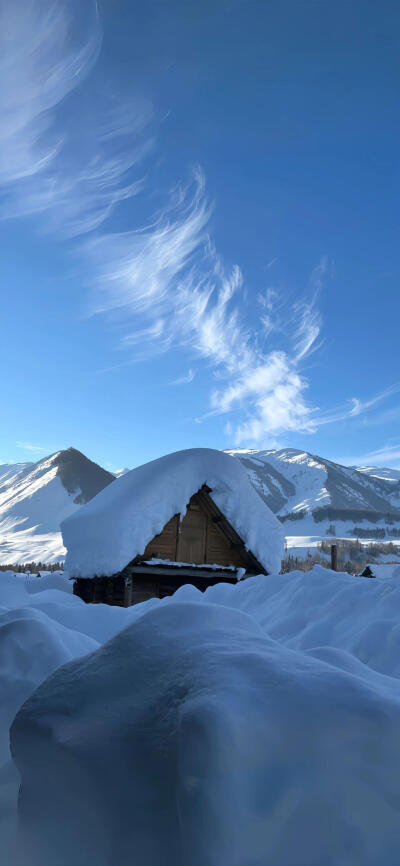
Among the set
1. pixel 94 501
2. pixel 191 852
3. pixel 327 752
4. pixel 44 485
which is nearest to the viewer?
pixel 191 852

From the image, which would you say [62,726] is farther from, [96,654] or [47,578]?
[47,578]

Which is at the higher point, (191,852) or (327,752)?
(327,752)

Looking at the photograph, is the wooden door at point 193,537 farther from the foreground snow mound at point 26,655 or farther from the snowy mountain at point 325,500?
the snowy mountain at point 325,500

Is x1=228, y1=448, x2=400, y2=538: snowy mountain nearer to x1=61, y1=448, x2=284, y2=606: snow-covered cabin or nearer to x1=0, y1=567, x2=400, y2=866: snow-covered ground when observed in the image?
x1=61, y1=448, x2=284, y2=606: snow-covered cabin

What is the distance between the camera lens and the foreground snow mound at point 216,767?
935mm

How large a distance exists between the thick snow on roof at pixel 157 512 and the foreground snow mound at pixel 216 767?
29.4ft

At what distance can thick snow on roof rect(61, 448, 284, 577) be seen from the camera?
10.2 m

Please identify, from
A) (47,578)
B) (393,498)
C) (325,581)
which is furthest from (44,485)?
(393,498)

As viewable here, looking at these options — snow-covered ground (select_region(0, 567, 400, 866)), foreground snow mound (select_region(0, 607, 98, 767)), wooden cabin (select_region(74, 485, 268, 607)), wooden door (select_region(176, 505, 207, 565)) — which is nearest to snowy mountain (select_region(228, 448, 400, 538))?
wooden cabin (select_region(74, 485, 268, 607))

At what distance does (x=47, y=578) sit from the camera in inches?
508

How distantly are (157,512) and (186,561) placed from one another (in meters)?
1.95

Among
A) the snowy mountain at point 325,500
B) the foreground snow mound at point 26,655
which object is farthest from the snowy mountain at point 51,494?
the foreground snow mound at point 26,655

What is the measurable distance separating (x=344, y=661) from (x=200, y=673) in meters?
0.68

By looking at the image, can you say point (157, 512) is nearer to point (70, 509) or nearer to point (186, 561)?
point (186, 561)
